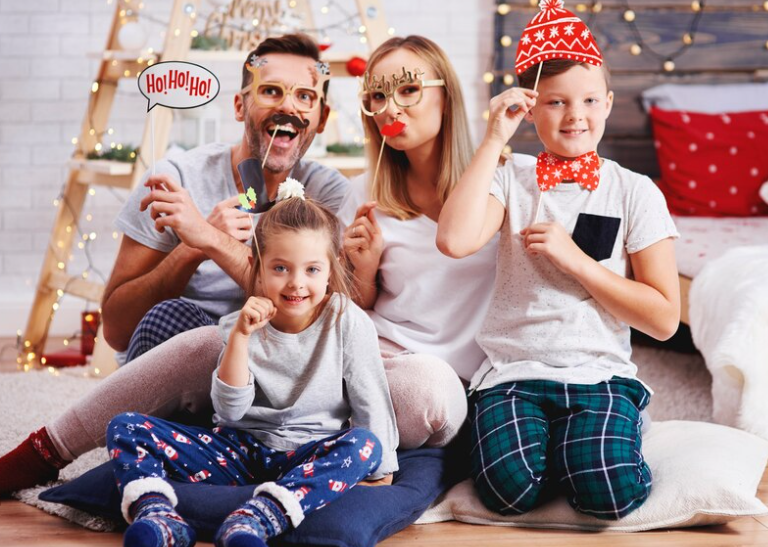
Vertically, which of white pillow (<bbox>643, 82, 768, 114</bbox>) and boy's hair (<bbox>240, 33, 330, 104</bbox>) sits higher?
boy's hair (<bbox>240, 33, 330, 104</bbox>)

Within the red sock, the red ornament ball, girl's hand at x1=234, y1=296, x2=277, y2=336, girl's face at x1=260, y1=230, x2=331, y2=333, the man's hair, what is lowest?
the red sock

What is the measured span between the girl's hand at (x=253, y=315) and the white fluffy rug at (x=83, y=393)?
547mm

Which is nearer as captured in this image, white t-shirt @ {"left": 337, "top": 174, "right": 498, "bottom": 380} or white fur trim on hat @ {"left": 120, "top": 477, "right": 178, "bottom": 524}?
white fur trim on hat @ {"left": 120, "top": 477, "right": 178, "bottom": 524}

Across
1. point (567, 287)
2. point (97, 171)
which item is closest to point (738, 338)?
point (567, 287)

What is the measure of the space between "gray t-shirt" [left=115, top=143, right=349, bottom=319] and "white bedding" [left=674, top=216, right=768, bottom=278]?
3.73 ft

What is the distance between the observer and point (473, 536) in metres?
1.58

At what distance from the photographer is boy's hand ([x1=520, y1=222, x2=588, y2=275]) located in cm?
164

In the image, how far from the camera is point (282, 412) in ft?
5.24

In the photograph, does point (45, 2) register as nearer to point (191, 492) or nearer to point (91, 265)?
point (91, 265)

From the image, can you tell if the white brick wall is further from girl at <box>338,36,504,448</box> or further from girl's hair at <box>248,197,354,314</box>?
girl's hair at <box>248,197,354,314</box>

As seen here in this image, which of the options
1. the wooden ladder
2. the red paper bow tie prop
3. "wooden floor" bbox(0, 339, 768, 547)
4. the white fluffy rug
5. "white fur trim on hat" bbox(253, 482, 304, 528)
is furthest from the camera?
the wooden ladder

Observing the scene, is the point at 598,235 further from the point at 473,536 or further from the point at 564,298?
the point at 473,536

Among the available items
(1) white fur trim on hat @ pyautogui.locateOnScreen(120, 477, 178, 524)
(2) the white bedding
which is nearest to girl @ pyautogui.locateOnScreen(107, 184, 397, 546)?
(1) white fur trim on hat @ pyautogui.locateOnScreen(120, 477, 178, 524)

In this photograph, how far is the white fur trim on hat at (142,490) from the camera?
1.44 metres
